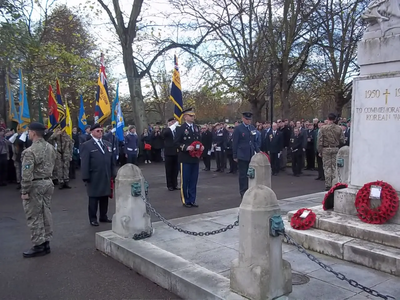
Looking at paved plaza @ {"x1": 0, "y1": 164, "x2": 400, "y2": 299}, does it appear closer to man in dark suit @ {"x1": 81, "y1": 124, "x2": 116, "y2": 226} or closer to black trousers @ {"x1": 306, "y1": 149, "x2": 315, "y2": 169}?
man in dark suit @ {"x1": 81, "y1": 124, "x2": 116, "y2": 226}

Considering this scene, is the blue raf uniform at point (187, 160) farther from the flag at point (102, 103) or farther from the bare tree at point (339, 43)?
the bare tree at point (339, 43)

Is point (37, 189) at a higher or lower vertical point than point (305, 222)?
higher

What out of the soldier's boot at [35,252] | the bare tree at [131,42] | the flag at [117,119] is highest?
the bare tree at [131,42]

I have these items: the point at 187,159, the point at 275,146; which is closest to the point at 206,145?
the point at 275,146

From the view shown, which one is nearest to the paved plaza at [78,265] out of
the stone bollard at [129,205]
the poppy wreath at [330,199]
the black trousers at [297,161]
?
the stone bollard at [129,205]

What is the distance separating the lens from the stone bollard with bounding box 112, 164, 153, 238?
591 cm

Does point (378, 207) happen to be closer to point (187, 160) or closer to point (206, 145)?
point (187, 160)

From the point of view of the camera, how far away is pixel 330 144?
11094mm

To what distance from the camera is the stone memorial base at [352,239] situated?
4.65 m

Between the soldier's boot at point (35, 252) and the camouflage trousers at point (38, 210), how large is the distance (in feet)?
0.32

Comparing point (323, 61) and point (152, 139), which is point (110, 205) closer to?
point (152, 139)

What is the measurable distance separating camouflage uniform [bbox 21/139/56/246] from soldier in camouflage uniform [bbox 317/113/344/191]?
7791 mm

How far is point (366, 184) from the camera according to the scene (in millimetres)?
5586

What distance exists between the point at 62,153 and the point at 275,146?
7.92m
